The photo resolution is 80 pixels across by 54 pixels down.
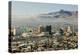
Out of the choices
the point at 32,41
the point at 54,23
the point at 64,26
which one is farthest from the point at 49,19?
the point at 32,41

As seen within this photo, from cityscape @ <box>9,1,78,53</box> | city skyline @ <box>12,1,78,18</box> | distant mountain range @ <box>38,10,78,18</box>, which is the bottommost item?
cityscape @ <box>9,1,78,53</box>

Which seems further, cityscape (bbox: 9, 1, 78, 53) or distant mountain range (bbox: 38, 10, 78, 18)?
distant mountain range (bbox: 38, 10, 78, 18)

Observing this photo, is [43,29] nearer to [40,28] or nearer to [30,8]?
[40,28]

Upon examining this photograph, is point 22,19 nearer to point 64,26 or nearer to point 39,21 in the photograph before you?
point 39,21

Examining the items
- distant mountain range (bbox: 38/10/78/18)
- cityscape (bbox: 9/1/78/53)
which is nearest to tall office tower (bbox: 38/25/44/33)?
cityscape (bbox: 9/1/78/53)

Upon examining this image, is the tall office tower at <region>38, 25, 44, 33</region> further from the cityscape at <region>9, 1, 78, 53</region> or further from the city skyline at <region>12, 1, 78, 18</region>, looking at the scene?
the city skyline at <region>12, 1, 78, 18</region>

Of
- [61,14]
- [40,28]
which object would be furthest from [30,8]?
[61,14]

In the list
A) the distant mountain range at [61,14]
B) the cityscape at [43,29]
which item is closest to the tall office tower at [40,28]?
the cityscape at [43,29]

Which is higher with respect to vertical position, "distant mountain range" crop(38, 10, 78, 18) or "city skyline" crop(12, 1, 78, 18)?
"city skyline" crop(12, 1, 78, 18)
